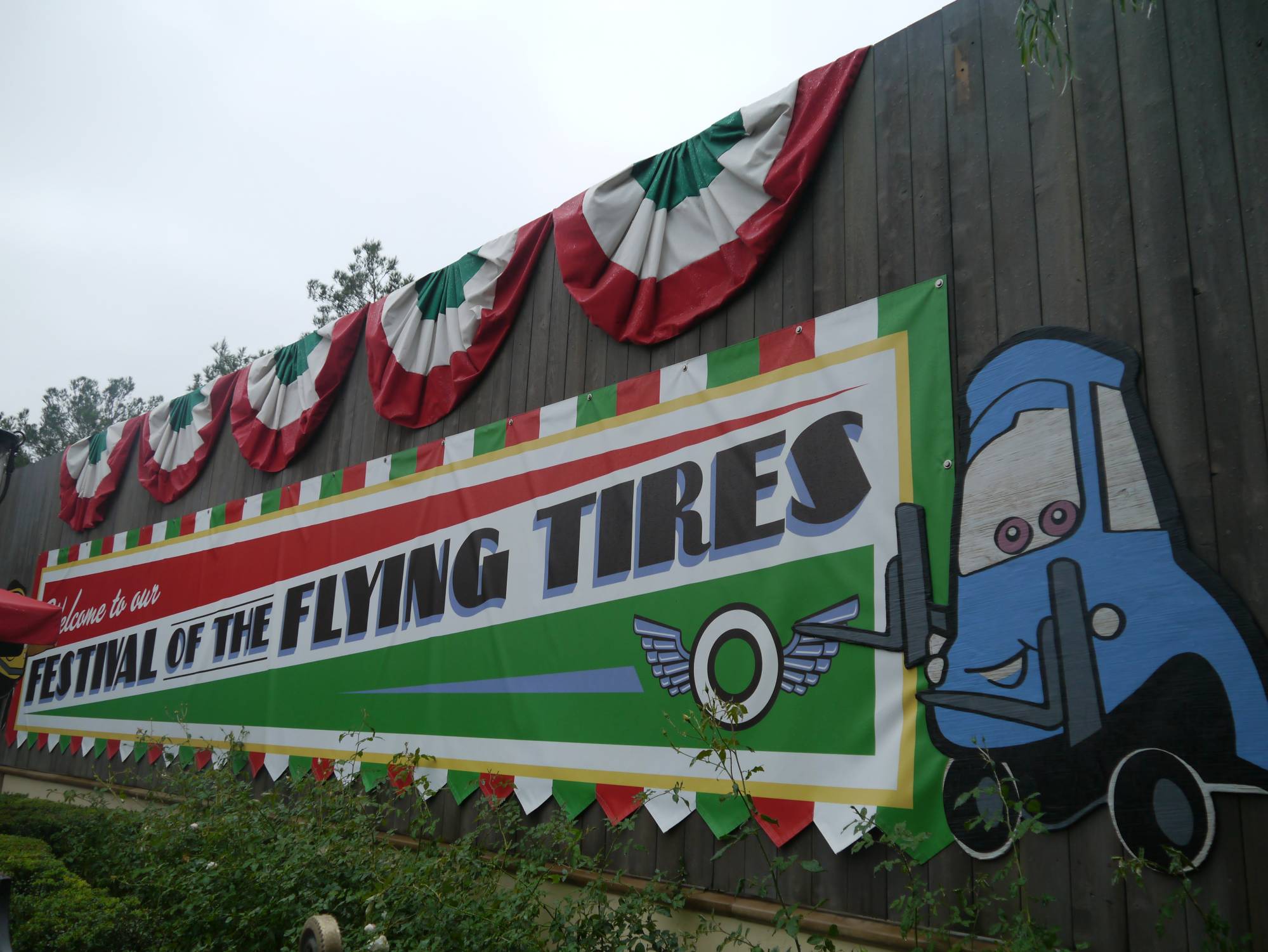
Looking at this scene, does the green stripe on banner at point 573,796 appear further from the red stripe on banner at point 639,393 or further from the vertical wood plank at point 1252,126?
the vertical wood plank at point 1252,126

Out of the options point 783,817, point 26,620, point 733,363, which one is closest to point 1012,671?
point 783,817

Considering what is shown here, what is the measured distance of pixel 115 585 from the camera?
7105 millimetres

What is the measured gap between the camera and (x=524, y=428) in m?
4.27

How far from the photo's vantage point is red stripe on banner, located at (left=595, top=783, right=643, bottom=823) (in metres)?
A: 3.34

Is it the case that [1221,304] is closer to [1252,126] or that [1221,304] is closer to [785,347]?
[1252,126]

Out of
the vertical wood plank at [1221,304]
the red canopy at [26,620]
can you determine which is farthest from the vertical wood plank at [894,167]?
the red canopy at [26,620]

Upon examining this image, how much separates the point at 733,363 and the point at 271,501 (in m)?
3.59

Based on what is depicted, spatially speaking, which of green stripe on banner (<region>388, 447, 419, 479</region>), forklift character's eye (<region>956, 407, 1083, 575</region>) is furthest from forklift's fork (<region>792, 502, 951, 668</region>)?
green stripe on banner (<region>388, 447, 419, 479</region>)

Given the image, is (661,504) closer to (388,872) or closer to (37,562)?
(388,872)

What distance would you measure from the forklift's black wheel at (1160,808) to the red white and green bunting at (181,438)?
596 cm

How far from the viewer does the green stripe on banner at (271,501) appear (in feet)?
18.9

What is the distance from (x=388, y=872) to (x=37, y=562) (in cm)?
686

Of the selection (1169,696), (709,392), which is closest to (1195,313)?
(1169,696)

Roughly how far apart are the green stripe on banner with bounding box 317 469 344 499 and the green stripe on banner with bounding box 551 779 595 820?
2.45 m
